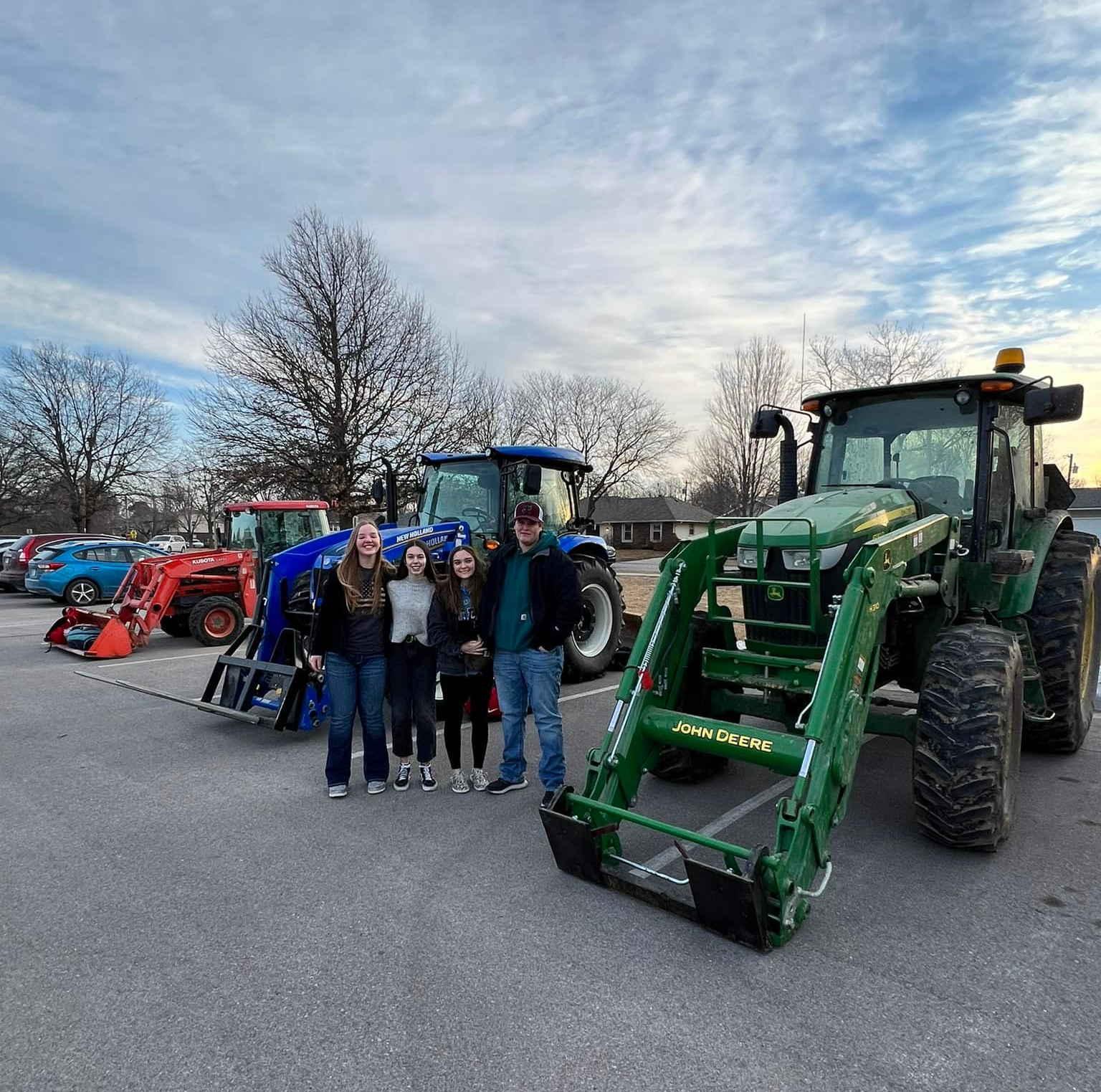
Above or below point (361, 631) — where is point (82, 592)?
below

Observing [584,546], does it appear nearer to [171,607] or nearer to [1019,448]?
[1019,448]

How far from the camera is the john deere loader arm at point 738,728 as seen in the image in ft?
9.72

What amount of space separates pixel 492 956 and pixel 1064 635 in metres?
4.39

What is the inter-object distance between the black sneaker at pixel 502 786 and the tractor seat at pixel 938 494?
323 cm

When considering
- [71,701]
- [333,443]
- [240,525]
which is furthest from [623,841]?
[333,443]

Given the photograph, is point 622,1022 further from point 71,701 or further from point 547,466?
point 71,701

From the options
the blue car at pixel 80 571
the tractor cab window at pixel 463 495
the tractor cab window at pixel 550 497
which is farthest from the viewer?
the blue car at pixel 80 571

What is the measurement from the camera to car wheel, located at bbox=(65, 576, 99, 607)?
55.9ft

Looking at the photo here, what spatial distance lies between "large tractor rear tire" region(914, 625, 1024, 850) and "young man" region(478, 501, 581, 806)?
1.97 m

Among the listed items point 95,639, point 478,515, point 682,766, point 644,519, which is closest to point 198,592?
point 95,639

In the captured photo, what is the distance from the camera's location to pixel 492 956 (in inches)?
117

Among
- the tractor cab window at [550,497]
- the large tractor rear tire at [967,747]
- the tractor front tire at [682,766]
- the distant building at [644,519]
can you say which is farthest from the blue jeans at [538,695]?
the distant building at [644,519]

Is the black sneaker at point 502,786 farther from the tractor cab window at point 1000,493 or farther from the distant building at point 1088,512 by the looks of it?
the distant building at point 1088,512

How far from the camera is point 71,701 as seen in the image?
766 cm
